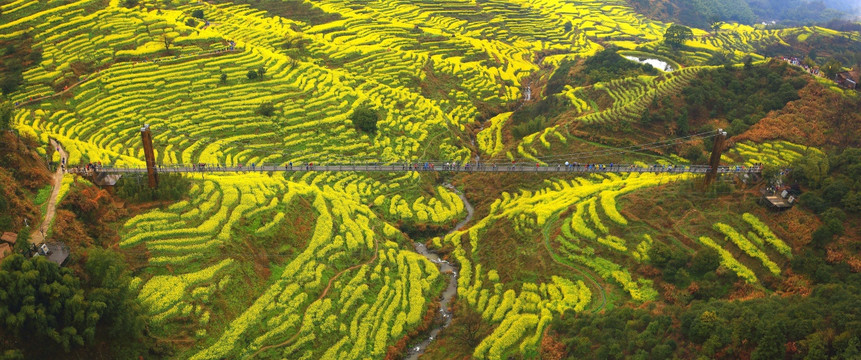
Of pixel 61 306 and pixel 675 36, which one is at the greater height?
pixel 61 306

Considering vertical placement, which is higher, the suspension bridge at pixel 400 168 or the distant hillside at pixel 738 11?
the suspension bridge at pixel 400 168

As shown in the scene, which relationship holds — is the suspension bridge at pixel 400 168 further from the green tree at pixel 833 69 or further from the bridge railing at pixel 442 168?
the green tree at pixel 833 69

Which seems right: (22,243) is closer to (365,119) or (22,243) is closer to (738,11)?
(365,119)

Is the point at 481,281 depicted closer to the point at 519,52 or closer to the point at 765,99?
the point at 765,99

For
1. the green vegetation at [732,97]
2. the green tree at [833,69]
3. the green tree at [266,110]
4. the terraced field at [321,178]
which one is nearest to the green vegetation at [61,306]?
the terraced field at [321,178]

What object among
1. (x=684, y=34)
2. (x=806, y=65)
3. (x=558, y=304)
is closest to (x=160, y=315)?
(x=558, y=304)

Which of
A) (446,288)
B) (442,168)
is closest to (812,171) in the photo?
(442,168)
